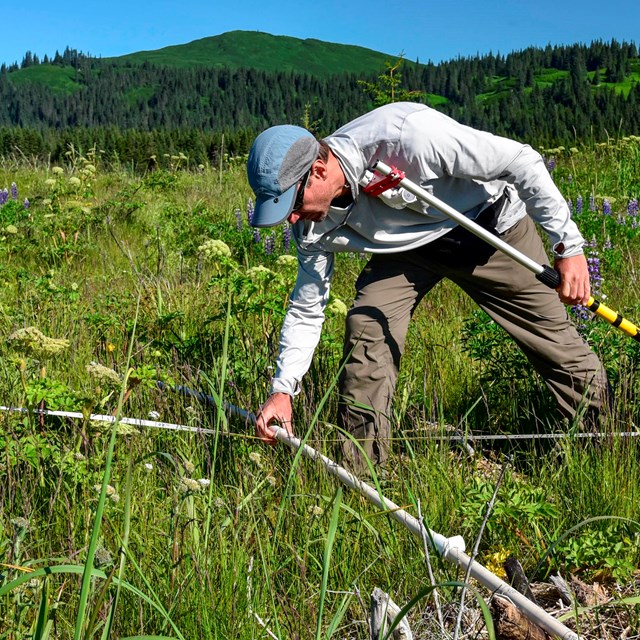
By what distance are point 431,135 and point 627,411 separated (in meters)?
1.50

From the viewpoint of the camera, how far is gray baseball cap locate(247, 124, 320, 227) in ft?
8.87

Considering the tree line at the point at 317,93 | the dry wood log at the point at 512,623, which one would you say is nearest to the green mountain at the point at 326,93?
the tree line at the point at 317,93

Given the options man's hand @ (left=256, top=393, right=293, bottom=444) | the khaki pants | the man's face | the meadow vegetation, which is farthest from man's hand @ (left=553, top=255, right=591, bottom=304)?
man's hand @ (left=256, top=393, right=293, bottom=444)

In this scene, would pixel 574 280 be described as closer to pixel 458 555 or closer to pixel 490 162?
pixel 490 162

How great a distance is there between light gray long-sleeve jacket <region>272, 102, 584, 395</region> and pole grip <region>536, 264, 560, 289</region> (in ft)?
0.31

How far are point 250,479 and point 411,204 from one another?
126cm

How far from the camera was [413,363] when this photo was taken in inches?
157

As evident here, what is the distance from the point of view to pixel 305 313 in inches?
131

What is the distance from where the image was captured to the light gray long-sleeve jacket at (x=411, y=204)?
115 inches

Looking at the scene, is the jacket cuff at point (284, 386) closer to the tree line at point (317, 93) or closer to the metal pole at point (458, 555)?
the metal pole at point (458, 555)

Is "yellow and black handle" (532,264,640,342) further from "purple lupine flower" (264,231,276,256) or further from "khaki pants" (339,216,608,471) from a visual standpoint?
"purple lupine flower" (264,231,276,256)

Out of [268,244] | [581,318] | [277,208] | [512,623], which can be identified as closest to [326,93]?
[268,244]

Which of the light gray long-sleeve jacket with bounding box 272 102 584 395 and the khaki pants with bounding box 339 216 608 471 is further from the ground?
the light gray long-sleeve jacket with bounding box 272 102 584 395

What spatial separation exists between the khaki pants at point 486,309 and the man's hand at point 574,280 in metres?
0.29
